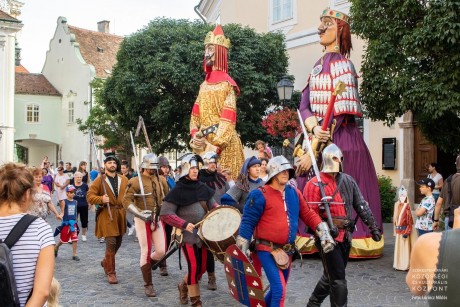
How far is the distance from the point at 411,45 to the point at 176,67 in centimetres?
955

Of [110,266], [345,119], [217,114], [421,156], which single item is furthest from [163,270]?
[421,156]

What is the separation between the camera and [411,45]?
Answer: 8.79 m

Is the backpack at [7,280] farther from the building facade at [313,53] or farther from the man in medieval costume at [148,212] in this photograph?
the building facade at [313,53]

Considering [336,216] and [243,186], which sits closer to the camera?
[336,216]

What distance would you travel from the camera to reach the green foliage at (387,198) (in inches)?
631

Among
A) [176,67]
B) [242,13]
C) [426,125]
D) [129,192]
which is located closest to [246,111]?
[176,67]

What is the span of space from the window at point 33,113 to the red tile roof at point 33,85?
43.7 inches

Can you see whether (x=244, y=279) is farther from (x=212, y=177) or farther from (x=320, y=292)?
(x=212, y=177)

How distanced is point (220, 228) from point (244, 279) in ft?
3.92

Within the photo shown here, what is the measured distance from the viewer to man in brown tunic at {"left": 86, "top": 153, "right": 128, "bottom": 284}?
8.16 metres

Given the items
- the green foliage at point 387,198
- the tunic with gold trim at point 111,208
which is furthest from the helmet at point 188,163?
the green foliage at point 387,198

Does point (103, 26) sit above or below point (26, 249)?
above

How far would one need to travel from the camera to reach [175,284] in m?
8.22

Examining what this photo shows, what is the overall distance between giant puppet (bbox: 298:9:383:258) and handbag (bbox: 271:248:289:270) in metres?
4.16
